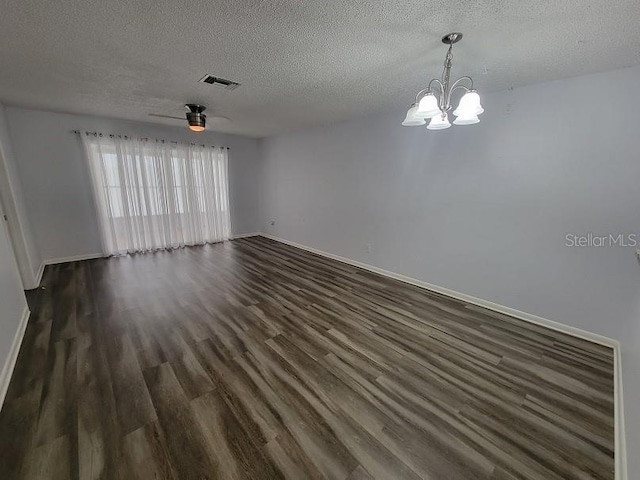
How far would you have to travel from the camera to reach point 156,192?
15.7 ft

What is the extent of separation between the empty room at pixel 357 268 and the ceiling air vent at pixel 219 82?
1.5 inches

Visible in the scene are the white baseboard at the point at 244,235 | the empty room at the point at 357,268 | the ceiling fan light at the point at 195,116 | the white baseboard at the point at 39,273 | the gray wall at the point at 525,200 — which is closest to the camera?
the empty room at the point at 357,268

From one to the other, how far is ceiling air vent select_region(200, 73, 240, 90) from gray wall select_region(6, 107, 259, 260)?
276 cm

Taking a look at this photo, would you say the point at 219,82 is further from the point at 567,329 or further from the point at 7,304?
the point at 567,329

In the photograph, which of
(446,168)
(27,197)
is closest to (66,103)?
(27,197)

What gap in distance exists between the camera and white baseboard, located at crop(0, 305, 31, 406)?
1620 mm

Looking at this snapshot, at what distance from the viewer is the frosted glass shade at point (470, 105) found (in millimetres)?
1637

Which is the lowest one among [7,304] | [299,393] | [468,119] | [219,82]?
[299,393]

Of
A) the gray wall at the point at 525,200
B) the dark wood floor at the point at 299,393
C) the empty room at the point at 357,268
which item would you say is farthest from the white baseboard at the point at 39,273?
the gray wall at the point at 525,200

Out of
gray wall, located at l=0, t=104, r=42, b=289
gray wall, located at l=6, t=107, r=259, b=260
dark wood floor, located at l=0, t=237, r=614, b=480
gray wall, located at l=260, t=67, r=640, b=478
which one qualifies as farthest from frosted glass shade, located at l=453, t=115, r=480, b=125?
gray wall, located at l=6, t=107, r=259, b=260

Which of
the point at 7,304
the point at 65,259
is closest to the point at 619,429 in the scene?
the point at 7,304

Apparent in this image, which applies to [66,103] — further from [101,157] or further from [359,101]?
[359,101]

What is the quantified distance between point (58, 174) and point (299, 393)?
5.03 m

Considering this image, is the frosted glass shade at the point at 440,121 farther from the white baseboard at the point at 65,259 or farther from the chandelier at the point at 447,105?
the white baseboard at the point at 65,259
